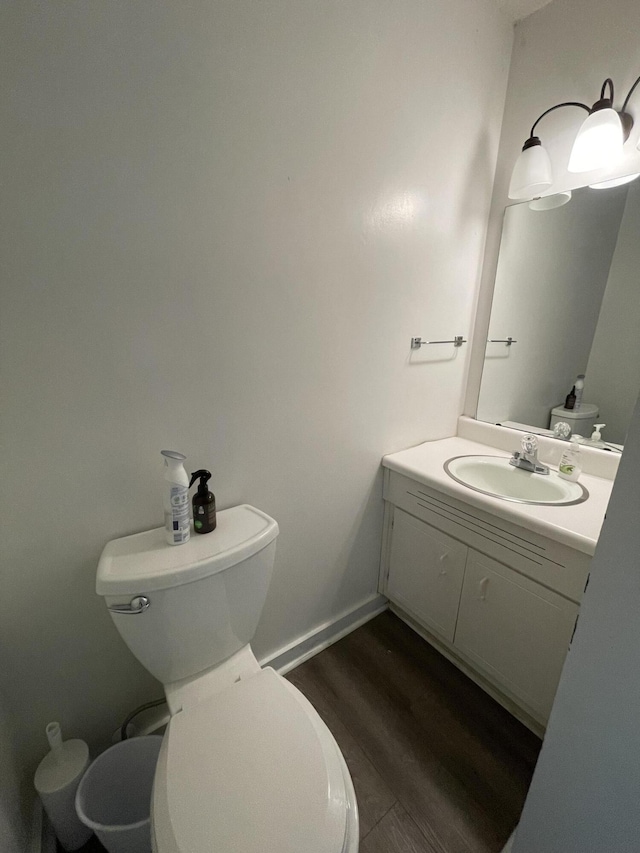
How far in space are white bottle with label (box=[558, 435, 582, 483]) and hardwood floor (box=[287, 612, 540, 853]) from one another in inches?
35.3

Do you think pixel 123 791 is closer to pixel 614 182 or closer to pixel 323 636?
pixel 323 636

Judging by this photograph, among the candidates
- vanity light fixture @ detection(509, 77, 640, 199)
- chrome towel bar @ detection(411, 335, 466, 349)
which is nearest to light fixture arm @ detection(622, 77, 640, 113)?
vanity light fixture @ detection(509, 77, 640, 199)

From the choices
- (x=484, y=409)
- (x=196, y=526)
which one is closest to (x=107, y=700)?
(x=196, y=526)

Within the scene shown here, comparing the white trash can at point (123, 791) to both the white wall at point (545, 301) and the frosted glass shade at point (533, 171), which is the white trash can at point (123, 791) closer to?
the white wall at point (545, 301)

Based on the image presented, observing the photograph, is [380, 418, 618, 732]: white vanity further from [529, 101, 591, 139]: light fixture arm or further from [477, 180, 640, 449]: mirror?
[529, 101, 591, 139]: light fixture arm

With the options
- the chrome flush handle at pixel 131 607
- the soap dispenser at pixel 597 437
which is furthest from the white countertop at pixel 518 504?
the chrome flush handle at pixel 131 607

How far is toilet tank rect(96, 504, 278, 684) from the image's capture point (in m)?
0.78

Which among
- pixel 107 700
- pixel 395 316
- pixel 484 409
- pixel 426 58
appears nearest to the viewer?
pixel 107 700

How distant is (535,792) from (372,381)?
1.17m

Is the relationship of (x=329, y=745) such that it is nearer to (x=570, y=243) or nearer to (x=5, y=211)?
(x=5, y=211)

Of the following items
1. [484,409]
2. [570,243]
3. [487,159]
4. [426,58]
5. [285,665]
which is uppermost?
[426,58]

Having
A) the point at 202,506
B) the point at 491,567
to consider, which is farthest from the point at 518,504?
the point at 202,506

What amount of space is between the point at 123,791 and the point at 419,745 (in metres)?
0.89

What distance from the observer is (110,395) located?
855 mm
